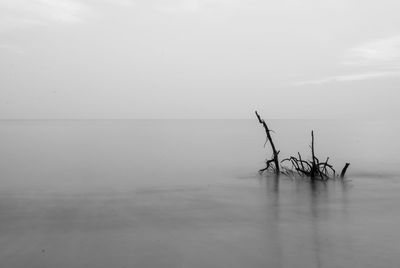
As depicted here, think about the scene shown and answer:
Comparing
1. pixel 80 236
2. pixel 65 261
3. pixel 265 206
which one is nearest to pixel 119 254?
pixel 65 261

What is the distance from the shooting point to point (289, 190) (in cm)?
2098

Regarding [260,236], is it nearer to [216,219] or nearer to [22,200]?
[216,219]

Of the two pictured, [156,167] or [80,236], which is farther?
[156,167]

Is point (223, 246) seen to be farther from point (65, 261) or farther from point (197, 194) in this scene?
point (197, 194)

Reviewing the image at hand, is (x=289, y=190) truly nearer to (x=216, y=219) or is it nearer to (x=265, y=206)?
→ (x=265, y=206)

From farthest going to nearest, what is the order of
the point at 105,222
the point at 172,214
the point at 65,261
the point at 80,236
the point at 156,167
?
the point at 156,167 < the point at 172,214 < the point at 105,222 < the point at 80,236 < the point at 65,261

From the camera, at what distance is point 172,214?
51.8 ft

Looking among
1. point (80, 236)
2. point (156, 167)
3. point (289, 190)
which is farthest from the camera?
point (156, 167)

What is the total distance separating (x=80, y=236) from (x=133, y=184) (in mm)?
11778

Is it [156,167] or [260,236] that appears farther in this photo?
[156,167]

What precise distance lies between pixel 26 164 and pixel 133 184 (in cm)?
1520

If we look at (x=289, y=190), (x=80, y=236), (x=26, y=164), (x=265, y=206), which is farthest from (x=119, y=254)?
(x=26, y=164)

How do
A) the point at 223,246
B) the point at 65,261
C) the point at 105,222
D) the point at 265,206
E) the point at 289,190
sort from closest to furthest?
the point at 65,261 < the point at 223,246 < the point at 105,222 < the point at 265,206 < the point at 289,190

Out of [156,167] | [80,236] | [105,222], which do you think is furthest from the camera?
[156,167]
